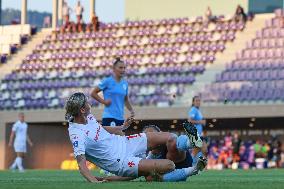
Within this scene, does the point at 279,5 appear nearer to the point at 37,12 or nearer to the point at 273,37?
the point at 273,37

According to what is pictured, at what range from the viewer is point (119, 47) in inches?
1571

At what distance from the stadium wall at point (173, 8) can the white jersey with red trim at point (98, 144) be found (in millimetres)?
30112

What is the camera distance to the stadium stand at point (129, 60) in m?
36.3

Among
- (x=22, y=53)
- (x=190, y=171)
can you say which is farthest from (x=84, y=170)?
(x=22, y=53)

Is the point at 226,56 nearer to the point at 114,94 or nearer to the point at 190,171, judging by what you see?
the point at 114,94

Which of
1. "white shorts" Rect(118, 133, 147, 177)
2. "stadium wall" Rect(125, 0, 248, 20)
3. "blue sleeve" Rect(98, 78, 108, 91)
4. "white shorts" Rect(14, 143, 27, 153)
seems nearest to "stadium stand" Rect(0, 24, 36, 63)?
"stadium wall" Rect(125, 0, 248, 20)

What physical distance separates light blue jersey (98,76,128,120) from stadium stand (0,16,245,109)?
18.6 meters

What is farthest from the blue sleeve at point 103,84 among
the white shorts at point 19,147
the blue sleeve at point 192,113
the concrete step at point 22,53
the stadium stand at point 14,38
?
the stadium stand at point 14,38

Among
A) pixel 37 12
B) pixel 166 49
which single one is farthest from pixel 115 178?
pixel 37 12

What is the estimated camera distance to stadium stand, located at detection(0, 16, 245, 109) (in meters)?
36.3

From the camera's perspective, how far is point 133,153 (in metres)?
10.7

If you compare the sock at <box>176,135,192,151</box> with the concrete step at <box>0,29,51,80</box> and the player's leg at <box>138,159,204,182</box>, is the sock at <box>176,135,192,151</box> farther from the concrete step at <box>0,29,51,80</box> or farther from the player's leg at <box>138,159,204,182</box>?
the concrete step at <box>0,29,51,80</box>

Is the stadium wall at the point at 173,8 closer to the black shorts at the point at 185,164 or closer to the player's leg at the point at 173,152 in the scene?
the black shorts at the point at 185,164

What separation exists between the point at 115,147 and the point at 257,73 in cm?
2364
